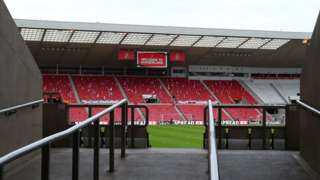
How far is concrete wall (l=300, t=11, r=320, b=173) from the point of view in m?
5.71

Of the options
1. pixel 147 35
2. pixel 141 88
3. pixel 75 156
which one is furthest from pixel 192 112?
pixel 75 156

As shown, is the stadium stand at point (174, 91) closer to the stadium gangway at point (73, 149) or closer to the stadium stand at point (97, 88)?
the stadium stand at point (97, 88)

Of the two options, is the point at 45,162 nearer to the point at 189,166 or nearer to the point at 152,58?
the point at 189,166

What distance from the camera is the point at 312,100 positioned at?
611 cm

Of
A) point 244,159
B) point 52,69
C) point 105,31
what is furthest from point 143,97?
point 244,159

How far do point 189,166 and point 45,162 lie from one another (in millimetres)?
3806

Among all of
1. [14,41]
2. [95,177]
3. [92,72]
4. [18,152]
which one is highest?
[92,72]

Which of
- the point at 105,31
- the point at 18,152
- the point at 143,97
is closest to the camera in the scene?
the point at 18,152

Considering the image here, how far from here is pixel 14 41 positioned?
22.1ft

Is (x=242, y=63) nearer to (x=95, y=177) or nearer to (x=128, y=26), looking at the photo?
(x=128, y=26)

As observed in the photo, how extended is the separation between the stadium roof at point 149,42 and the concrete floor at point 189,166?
89.4 feet

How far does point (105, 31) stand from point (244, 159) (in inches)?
1116

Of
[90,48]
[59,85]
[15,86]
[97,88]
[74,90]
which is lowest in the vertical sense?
[15,86]

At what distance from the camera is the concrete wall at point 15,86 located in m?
6.17
